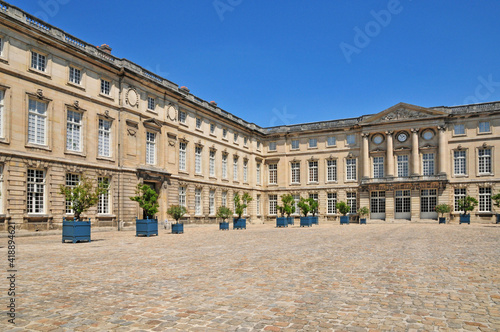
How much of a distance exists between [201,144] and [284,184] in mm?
16099

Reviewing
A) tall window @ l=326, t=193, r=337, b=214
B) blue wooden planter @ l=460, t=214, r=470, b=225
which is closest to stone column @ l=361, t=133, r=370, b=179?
tall window @ l=326, t=193, r=337, b=214

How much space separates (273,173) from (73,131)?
30.3 meters

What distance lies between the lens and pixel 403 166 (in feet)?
152

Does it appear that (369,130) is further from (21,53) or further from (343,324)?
(343,324)

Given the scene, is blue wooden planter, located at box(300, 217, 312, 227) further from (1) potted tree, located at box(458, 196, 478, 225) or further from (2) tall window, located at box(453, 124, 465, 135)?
(2) tall window, located at box(453, 124, 465, 135)

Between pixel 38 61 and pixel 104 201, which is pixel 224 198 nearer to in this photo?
pixel 104 201

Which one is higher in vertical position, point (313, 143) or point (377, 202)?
point (313, 143)

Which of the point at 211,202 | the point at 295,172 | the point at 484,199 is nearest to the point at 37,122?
the point at 211,202

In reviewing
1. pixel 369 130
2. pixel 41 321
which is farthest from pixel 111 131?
pixel 369 130

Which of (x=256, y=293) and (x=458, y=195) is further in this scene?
(x=458, y=195)

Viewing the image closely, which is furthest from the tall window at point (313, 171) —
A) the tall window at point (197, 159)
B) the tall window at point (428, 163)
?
the tall window at point (197, 159)

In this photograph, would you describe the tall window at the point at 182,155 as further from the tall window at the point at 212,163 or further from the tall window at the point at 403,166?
the tall window at the point at 403,166

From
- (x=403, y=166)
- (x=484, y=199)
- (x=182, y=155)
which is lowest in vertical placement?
(x=484, y=199)

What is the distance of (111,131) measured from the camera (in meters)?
28.5
